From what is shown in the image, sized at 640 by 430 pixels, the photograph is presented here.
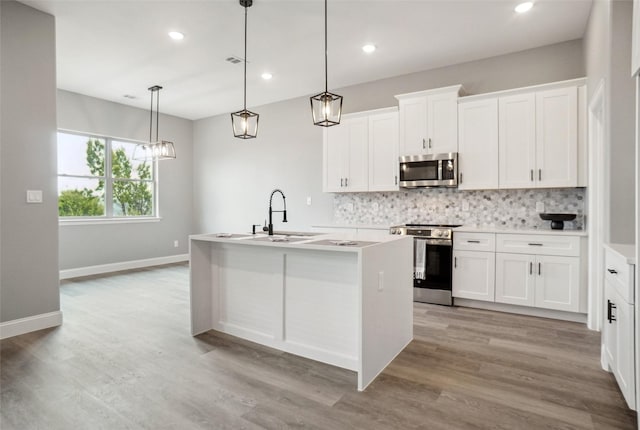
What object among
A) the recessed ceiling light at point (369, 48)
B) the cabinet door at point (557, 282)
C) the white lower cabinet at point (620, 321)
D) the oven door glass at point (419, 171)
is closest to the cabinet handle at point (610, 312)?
the white lower cabinet at point (620, 321)

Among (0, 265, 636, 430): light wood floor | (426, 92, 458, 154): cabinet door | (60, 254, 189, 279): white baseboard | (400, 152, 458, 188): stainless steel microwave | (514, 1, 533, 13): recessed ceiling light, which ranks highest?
(514, 1, 533, 13): recessed ceiling light

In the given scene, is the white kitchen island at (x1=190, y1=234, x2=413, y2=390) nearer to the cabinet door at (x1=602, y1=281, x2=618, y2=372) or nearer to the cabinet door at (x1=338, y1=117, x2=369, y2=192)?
the cabinet door at (x1=602, y1=281, x2=618, y2=372)

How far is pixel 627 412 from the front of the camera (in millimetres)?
1947

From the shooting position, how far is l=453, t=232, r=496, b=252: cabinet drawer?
3884 millimetres

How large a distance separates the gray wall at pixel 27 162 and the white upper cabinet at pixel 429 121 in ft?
12.9

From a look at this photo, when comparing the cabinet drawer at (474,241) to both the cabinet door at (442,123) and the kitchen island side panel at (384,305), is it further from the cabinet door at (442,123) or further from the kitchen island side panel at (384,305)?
the kitchen island side panel at (384,305)

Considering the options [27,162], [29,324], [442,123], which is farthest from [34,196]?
[442,123]

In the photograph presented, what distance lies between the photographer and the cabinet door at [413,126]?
4.43 meters

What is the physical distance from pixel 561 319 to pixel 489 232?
1.10m

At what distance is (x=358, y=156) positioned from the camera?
4996mm

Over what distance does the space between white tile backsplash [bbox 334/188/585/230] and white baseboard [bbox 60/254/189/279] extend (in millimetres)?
3690

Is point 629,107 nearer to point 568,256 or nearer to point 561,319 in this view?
point 568,256

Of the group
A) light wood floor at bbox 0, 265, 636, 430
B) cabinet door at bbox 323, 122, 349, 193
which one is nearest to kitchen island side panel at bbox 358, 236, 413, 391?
light wood floor at bbox 0, 265, 636, 430

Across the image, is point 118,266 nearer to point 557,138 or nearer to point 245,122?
point 245,122
